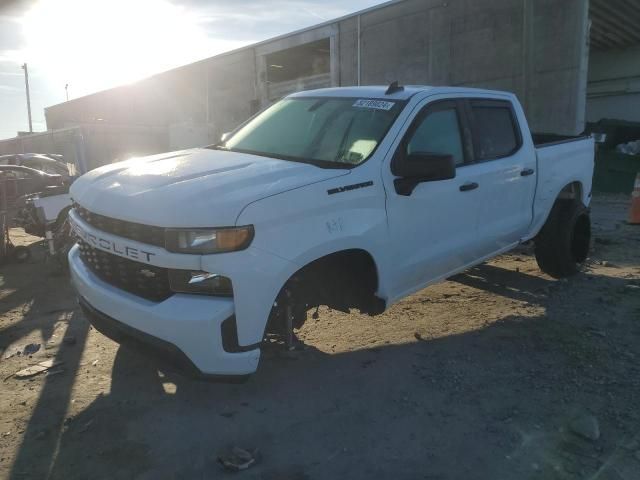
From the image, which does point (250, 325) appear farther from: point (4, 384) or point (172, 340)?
point (4, 384)

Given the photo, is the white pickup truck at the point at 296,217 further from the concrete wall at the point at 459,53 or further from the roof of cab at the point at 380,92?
the concrete wall at the point at 459,53

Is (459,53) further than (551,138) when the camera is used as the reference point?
Yes

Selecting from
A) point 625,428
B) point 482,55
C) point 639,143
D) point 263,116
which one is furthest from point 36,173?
point 639,143

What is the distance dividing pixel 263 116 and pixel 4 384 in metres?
2.76

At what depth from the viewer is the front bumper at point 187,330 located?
8.30 feet

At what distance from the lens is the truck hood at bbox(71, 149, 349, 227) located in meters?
2.55

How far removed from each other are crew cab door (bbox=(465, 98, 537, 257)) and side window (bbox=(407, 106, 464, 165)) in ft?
0.66

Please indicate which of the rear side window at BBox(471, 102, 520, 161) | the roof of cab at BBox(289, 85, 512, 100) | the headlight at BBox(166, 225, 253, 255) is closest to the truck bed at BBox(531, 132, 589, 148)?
the rear side window at BBox(471, 102, 520, 161)

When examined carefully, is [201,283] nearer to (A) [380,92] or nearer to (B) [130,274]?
(B) [130,274]

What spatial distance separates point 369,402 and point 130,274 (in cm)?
159

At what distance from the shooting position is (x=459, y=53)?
1675 centimetres

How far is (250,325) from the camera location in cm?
263

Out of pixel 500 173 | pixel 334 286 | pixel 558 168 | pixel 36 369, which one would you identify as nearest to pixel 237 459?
pixel 334 286

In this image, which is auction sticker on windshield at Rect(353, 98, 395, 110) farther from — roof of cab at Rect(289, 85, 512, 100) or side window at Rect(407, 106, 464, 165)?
side window at Rect(407, 106, 464, 165)
